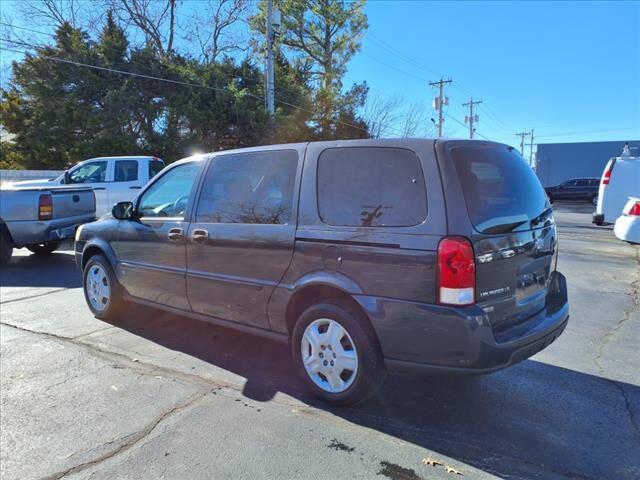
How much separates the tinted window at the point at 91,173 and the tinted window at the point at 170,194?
320 inches

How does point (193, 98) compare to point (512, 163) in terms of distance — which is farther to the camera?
point (193, 98)

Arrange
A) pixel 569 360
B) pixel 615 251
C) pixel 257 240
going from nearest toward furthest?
pixel 257 240
pixel 569 360
pixel 615 251

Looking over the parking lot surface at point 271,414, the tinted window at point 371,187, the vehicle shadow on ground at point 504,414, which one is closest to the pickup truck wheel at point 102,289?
the parking lot surface at point 271,414

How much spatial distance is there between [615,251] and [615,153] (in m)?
39.8

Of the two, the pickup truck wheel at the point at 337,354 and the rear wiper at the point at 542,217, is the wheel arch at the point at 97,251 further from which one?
the rear wiper at the point at 542,217

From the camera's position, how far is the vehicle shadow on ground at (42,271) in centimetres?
722

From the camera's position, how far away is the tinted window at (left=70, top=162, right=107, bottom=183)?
11.9 meters

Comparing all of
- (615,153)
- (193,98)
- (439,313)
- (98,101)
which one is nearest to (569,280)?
(439,313)

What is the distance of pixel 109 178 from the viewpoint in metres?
11.9

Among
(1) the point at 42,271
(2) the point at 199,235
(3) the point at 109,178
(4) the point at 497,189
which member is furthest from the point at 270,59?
(4) the point at 497,189

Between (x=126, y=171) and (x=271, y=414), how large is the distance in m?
10.4

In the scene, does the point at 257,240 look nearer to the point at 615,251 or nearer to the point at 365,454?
the point at 365,454

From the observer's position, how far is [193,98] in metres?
22.9

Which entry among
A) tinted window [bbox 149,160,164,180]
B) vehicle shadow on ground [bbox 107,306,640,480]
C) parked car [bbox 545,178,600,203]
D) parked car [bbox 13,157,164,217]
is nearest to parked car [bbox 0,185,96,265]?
parked car [bbox 13,157,164,217]
